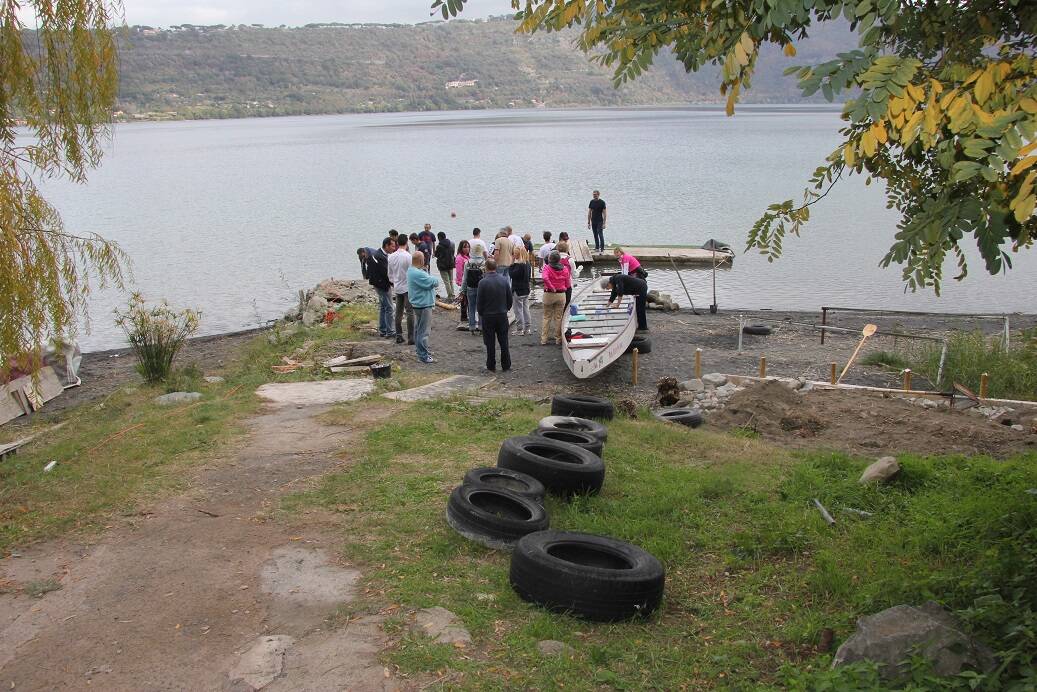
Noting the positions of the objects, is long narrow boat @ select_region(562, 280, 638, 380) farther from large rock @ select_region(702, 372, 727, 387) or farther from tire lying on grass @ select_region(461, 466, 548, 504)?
tire lying on grass @ select_region(461, 466, 548, 504)

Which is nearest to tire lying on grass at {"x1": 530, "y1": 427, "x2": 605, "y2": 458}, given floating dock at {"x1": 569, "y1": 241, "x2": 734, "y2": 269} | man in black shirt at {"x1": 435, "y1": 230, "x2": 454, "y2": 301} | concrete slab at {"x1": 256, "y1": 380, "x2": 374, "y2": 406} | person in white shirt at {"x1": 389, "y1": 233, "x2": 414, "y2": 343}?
concrete slab at {"x1": 256, "y1": 380, "x2": 374, "y2": 406}

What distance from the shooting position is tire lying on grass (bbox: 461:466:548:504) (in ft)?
23.6

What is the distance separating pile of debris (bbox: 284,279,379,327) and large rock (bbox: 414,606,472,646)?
1417cm

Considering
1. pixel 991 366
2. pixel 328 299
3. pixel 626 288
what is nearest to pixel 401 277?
pixel 626 288

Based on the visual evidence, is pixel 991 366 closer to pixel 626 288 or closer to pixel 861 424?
pixel 861 424

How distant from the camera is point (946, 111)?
385 cm

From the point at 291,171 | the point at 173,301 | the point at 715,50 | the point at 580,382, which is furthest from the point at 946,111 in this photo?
the point at 291,171

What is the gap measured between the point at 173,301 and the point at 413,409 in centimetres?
2048

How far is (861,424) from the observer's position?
1065 centimetres

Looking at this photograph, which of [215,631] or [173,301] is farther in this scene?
[173,301]

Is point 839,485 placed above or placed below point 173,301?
above

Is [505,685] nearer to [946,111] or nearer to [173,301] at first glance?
[946,111]

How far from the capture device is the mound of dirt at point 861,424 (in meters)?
9.77

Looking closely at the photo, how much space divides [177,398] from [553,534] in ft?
26.3
